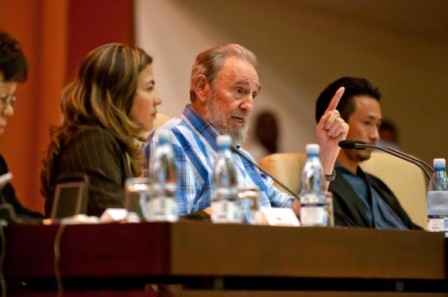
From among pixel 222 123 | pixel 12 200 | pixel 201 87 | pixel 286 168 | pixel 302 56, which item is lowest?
pixel 12 200

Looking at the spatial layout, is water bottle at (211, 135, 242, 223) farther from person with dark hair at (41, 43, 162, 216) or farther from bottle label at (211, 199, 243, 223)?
person with dark hair at (41, 43, 162, 216)

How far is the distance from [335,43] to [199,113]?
282 cm

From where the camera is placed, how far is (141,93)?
270 centimetres

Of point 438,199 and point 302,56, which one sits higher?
point 302,56

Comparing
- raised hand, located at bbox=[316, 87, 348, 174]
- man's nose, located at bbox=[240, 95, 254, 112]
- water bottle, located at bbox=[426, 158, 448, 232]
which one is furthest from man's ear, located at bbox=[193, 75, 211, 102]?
water bottle, located at bbox=[426, 158, 448, 232]

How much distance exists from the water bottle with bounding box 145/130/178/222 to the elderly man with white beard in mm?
918

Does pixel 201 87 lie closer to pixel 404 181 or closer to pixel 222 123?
pixel 222 123

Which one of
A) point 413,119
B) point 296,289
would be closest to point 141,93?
point 296,289

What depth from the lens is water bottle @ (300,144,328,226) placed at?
2299 millimetres

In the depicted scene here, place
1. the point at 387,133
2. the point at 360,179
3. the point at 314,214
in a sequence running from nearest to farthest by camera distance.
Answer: the point at 314,214 → the point at 360,179 → the point at 387,133

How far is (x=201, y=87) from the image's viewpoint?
3.39 m

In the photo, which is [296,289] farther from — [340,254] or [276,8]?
[276,8]

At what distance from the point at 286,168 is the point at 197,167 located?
62 cm

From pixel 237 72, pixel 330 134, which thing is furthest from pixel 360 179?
pixel 237 72
